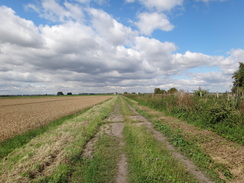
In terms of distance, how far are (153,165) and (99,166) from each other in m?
1.71

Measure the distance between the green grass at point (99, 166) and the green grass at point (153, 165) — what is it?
0.54 meters

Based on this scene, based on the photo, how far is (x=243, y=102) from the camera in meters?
9.57

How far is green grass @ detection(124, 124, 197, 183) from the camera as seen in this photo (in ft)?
12.5

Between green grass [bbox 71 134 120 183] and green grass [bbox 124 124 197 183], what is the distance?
54 cm

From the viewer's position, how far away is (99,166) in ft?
14.6

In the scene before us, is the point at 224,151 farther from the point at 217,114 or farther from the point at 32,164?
the point at 32,164

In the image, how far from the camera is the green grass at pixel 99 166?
3.84 meters

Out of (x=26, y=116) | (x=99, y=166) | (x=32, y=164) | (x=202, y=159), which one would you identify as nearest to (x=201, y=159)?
(x=202, y=159)

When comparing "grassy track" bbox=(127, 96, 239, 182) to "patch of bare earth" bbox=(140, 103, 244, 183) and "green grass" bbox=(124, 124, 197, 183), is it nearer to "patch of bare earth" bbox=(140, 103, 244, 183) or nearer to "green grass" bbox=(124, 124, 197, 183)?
"patch of bare earth" bbox=(140, 103, 244, 183)

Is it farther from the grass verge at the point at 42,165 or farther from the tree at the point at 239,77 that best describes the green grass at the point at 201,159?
the tree at the point at 239,77

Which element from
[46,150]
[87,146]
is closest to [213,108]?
[87,146]

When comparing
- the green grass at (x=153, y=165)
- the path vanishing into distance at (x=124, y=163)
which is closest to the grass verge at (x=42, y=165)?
the path vanishing into distance at (x=124, y=163)

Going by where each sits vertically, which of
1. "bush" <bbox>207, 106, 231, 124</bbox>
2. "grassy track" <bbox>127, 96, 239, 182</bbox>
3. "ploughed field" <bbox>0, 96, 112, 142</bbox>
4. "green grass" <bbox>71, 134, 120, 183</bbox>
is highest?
"bush" <bbox>207, 106, 231, 124</bbox>

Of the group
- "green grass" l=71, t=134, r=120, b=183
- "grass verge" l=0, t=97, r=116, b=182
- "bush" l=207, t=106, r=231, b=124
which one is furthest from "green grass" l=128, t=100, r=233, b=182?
"grass verge" l=0, t=97, r=116, b=182
